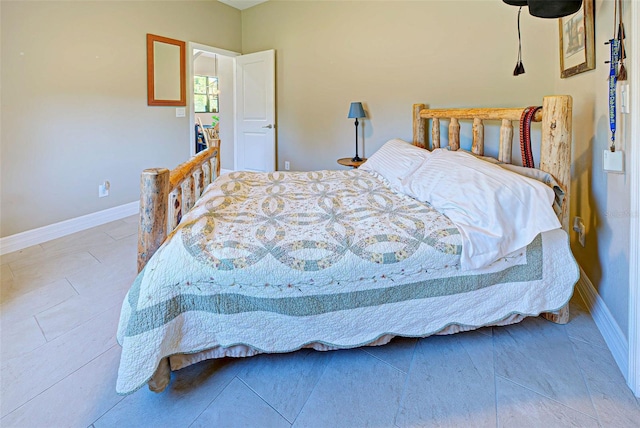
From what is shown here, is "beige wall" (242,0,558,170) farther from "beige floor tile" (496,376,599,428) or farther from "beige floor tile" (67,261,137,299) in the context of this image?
"beige floor tile" (67,261,137,299)

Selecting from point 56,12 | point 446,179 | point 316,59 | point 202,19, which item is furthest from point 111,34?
point 446,179

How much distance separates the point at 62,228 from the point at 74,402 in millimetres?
2488

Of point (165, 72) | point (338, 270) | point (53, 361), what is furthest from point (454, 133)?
point (165, 72)

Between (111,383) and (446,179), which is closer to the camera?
(111,383)

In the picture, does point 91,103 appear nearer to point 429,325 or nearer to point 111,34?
point 111,34

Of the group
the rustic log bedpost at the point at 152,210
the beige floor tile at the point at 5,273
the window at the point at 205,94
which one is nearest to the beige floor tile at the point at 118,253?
the beige floor tile at the point at 5,273

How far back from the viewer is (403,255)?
139cm

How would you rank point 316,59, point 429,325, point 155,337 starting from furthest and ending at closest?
point 316,59 < point 429,325 < point 155,337

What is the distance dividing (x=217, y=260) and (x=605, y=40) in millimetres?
2155

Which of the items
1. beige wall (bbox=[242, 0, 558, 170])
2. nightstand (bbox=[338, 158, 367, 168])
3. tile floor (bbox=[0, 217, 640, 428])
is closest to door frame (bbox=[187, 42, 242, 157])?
beige wall (bbox=[242, 0, 558, 170])

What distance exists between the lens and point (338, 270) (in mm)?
1340

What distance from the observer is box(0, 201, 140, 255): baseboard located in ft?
9.31

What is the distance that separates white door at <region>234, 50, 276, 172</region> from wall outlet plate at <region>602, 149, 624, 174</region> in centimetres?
381

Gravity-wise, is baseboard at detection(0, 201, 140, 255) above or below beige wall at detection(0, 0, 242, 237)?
below
